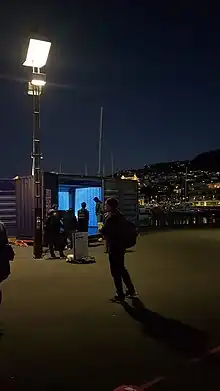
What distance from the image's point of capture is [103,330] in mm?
6938

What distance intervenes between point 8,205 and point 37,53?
8481 mm

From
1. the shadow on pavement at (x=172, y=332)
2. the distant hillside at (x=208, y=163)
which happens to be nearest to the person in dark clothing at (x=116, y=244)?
the shadow on pavement at (x=172, y=332)

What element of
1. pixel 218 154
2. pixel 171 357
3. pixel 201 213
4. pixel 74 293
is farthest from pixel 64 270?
pixel 218 154

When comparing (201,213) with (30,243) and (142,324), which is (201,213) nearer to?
(30,243)

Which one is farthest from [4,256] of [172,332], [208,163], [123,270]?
[208,163]

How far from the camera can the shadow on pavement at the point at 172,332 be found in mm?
6164

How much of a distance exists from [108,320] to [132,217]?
1665 cm

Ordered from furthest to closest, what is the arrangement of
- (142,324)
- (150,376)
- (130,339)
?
(142,324), (130,339), (150,376)

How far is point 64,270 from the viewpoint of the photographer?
42.6ft

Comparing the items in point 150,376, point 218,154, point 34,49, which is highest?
point 218,154

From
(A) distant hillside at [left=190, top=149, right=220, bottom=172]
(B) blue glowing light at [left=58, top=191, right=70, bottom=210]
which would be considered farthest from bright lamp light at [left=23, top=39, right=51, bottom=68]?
(A) distant hillside at [left=190, top=149, right=220, bottom=172]

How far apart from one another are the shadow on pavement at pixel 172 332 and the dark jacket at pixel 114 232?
117 cm

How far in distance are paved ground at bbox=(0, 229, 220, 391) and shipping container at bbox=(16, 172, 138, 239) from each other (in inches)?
291

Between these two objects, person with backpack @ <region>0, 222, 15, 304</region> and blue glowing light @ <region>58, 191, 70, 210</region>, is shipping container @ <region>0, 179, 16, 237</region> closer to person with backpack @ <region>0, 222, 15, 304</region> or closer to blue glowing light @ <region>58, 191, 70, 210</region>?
blue glowing light @ <region>58, 191, 70, 210</region>
